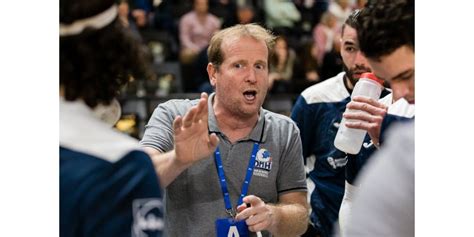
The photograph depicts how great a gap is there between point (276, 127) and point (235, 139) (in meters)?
0.12

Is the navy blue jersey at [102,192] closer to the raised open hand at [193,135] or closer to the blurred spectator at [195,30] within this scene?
the raised open hand at [193,135]

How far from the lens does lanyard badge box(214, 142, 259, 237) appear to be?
1.90 m

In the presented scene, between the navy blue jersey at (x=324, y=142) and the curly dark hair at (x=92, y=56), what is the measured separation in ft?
4.10

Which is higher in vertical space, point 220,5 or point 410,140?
point 220,5

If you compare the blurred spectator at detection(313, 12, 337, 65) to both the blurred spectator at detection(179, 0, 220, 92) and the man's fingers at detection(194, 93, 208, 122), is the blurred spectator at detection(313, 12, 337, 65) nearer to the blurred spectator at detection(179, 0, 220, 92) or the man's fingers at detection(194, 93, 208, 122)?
the blurred spectator at detection(179, 0, 220, 92)

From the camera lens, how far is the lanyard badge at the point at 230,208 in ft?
6.24

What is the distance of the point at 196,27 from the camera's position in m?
4.01

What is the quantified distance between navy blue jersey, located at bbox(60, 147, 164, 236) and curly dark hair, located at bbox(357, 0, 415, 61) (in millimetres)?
418

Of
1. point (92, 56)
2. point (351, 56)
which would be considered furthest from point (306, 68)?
point (92, 56)

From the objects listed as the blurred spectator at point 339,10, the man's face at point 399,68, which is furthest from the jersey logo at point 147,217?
the blurred spectator at point 339,10

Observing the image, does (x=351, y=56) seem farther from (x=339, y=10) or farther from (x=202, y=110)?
(x=339, y=10)
